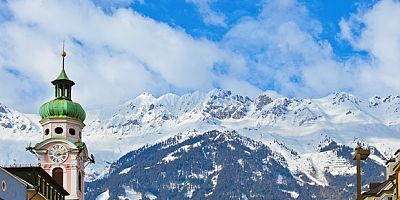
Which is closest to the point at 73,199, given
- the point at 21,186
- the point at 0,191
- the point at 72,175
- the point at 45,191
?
the point at 72,175

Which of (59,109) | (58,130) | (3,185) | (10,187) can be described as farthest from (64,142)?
(3,185)

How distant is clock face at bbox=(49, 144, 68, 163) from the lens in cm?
12925

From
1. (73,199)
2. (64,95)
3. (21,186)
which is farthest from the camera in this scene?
(64,95)

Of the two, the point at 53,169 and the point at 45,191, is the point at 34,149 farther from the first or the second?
the point at 45,191

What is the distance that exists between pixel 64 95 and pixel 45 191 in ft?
169

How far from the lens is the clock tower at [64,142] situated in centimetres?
12900

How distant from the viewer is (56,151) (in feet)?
426

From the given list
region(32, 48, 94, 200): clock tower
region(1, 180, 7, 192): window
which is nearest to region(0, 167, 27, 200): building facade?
region(1, 180, 7, 192): window

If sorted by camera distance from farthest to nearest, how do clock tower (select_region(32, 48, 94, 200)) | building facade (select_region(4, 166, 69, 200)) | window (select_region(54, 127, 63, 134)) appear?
window (select_region(54, 127, 63, 134)) → clock tower (select_region(32, 48, 94, 200)) → building facade (select_region(4, 166, 69, 200))

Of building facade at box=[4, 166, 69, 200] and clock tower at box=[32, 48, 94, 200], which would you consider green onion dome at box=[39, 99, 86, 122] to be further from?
building facade at box=[4, 166, 69, 200]

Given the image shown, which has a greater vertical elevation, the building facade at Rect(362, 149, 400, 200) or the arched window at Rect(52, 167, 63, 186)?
the arched window at Rect(52, 167, 63, 186)

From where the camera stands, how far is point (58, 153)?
130 metres

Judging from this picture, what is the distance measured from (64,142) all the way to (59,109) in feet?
20.8

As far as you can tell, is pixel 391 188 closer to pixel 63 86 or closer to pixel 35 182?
pixel 35 182
